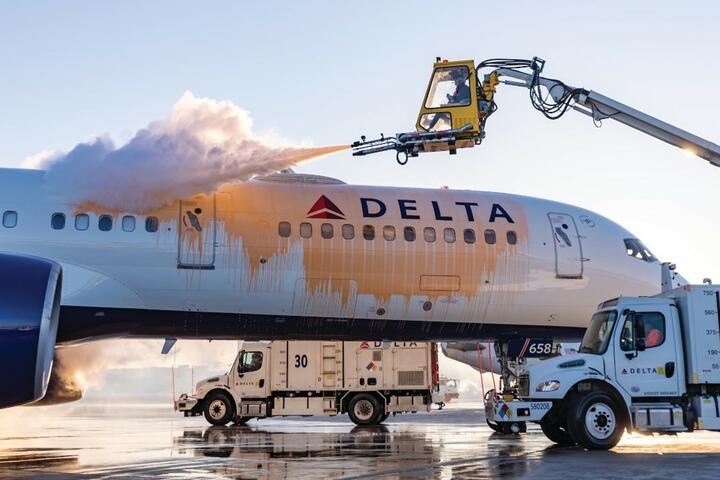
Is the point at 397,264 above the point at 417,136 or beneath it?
beneath

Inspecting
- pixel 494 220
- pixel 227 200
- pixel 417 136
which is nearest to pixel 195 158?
pixel 227 200

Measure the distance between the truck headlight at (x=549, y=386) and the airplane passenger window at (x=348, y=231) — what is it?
18.4 ft

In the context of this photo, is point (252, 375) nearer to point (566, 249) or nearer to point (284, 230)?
point (284, 230)

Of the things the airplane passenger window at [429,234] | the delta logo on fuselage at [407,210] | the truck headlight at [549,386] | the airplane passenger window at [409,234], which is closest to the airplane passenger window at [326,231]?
the delta logo on fuselage at [407,210]

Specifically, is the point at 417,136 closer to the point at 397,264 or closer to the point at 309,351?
the point at 397,264

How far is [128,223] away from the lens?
1873 centimetres

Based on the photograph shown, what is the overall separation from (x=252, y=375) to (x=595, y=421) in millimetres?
15680

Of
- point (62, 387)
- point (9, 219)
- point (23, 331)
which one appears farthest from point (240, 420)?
point (23, 331)

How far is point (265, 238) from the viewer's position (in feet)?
63.3

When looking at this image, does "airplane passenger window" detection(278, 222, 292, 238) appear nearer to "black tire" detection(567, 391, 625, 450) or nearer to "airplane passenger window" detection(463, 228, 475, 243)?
"airplane passenger window" detection(463, 228, 475, 243)

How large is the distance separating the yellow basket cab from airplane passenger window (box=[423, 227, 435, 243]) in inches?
84.3

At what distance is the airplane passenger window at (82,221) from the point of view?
1847cm

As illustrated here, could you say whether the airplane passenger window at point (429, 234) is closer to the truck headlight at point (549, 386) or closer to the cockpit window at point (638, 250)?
the truck headlight at point (549, 386)

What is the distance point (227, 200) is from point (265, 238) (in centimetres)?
126
